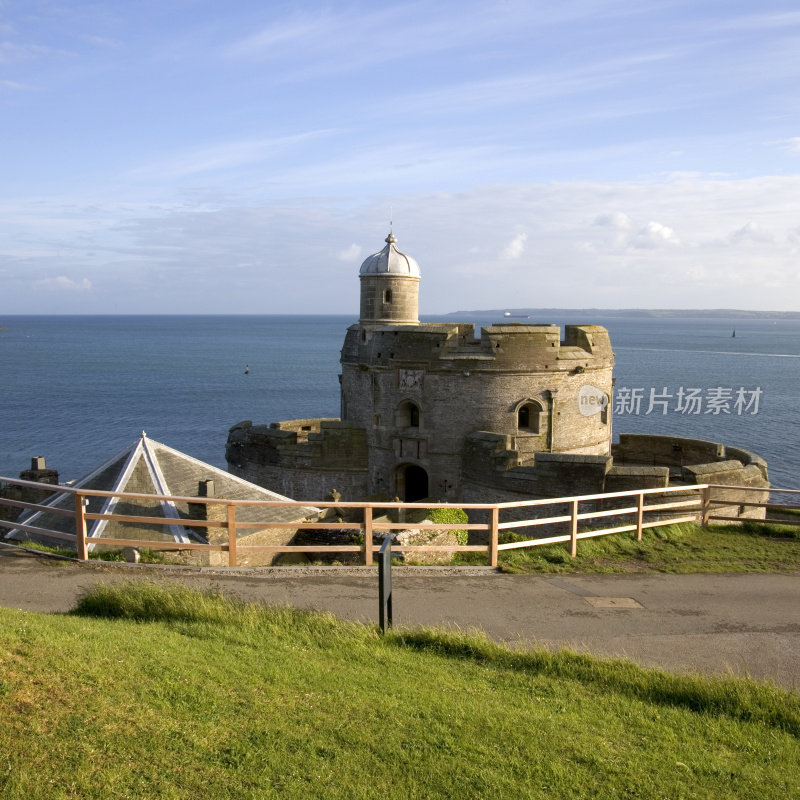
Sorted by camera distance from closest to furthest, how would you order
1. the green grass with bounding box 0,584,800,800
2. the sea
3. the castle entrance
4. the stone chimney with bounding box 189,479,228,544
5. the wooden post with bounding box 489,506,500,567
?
1. the green grass with bounding box 0,584,800,800
2. the wooden post with bounding box 489,506,500,567
3. the stone chimney with bounding box 189,479,228,544
4. the castle entrance
5. the sea

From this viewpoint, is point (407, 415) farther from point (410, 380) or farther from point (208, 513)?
point (208, 513)

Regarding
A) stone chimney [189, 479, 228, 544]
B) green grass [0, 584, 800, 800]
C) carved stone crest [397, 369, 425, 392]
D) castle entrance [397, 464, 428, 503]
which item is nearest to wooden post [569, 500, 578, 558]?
green grass [0, 584, 800, 800]

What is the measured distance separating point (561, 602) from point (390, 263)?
1750cm

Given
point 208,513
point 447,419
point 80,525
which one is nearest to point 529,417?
point 447,419

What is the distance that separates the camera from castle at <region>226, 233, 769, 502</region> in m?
22.8

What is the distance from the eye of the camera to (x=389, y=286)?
25.9 metres

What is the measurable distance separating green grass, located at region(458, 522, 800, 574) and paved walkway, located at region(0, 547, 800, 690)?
387mm

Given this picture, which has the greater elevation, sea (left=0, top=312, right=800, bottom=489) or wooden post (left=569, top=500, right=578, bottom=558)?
wooden post (left=569, top=500, right=578, bottom=558)

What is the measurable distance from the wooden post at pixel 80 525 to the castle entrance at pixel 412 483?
14.5 m

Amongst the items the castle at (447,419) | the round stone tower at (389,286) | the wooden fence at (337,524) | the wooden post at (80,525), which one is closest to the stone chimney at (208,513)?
the wooden fence at (337,524)

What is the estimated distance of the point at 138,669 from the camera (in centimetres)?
675

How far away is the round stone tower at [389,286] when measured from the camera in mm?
25812

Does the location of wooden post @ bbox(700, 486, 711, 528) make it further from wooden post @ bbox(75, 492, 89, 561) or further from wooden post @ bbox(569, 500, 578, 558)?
wooden post @ bbox(75, 492, 89, 561)

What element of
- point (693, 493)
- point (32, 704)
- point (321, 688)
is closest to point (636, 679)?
point (321, 688)
